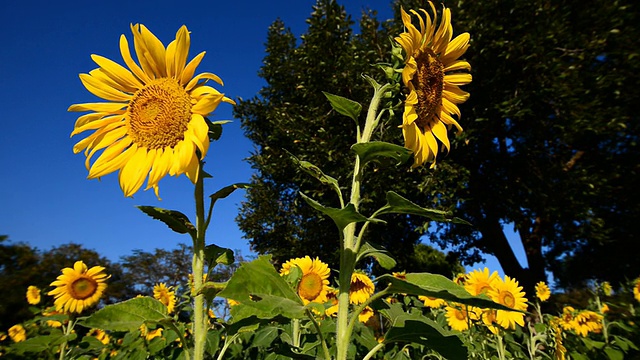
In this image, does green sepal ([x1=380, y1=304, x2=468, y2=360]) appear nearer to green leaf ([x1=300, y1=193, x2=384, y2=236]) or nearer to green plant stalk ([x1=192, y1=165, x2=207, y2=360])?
green leaf ([x1=300, y1=193, x2=384, y2=236])

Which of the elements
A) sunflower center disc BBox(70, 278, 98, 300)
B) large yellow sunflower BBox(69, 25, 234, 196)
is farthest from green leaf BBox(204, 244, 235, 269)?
sunflower center disc BBox(70, 278, 98, 300)

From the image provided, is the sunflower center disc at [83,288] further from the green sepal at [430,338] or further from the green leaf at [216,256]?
the green sepal at [430,338]

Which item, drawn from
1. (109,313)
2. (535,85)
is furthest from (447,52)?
(535,85)

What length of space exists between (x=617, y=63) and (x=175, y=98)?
10.6 metres

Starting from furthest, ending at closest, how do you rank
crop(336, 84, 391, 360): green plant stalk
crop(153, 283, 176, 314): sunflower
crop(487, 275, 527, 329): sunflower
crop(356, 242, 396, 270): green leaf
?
crop(153, 283, 176, 314): sunflower < crop(487, 275, 527, 329): sunflower < crop(356, 242, 396, 270): green leaf < crop(336, 84, 391, 360): green plant stalk

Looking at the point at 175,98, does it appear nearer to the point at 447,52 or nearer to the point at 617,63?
the point at 447,52

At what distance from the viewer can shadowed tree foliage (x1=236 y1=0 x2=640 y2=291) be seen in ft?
28.5

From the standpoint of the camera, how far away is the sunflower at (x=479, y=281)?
2835 millimetres

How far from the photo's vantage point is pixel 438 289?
0.89m

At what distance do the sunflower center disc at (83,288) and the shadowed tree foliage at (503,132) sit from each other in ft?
16.9

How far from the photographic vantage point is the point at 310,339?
2689 millimetres

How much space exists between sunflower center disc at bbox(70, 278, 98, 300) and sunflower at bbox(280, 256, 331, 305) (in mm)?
1809

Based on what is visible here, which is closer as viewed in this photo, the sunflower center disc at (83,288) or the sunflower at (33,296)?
the sunflower center disc at (83,288)

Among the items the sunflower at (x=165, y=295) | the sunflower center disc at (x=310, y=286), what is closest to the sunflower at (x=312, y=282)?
the sunflower center disc at (x=310, y=286)
